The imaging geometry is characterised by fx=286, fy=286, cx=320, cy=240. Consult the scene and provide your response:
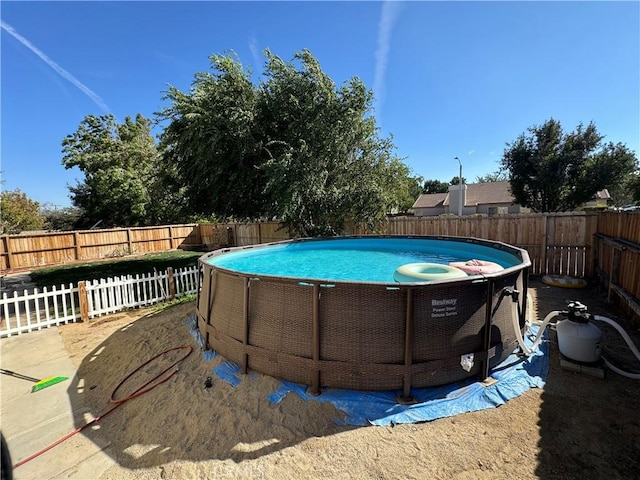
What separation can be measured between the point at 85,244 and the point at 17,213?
1719 cm

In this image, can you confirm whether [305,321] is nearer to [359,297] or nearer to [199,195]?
[359,297]

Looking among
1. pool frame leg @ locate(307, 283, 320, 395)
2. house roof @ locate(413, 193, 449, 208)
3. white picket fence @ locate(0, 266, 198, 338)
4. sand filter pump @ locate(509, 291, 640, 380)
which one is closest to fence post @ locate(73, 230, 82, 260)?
white picket fence @ locate(0, 266, 198, 338)

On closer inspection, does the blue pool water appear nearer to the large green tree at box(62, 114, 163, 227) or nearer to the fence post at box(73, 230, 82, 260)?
the fence post at box(73, 230, 82, 260)

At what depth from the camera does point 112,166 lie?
23797mm

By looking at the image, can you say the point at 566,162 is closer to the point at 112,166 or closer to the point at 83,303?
the point at 83,303

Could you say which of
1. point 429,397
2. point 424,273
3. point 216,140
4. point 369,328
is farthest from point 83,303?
point 424,273

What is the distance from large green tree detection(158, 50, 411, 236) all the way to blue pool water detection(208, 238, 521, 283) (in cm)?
172

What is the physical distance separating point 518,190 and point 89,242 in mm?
28584

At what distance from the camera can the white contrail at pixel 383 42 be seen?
8.20 meters

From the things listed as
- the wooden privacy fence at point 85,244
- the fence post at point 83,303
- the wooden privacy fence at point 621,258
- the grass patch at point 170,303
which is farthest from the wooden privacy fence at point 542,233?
the wooden privacy fence at point 85,244

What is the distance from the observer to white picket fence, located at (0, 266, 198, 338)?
5.78 meters

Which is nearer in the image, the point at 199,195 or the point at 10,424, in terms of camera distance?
the point at 10,424

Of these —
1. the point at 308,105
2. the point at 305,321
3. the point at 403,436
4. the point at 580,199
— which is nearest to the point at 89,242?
the point at 308,105

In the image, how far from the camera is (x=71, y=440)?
2.98 meters
